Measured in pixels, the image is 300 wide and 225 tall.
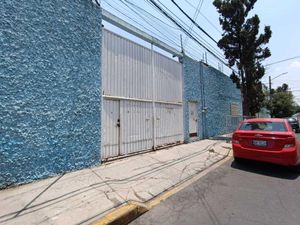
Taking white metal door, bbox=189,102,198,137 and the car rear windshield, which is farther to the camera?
white metal door, bbox=189,102,198,137

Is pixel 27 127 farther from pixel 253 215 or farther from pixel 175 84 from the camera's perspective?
pixel 175 84

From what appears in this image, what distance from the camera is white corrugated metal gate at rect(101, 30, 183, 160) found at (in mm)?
7938

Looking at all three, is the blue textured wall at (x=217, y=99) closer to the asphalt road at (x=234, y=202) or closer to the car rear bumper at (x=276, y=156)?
the car rear bumper at (x=276, y=156)

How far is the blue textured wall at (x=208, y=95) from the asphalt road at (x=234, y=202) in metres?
6.02

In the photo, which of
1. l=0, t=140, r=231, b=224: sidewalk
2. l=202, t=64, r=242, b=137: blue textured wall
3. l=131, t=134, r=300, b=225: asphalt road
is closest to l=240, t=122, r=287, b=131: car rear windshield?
l=131, t=134, r=300, b=225: asphalt road

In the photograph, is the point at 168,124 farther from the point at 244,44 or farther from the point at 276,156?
the point at 244,44

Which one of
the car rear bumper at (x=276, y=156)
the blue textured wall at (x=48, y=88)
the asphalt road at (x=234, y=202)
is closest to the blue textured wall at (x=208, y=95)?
the car rear bumper at (x=276, y=156)

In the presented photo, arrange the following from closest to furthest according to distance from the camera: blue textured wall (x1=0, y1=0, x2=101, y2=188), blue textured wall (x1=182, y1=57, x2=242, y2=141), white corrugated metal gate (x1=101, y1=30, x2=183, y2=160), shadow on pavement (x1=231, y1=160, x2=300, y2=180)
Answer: blue textured wall (x1=0, y1=0, x2=101, y2=188) < shadow on pavement (x1=231, y1=160, x2=300, y2=180) < white corrugated metal gate (x1=101, y1=30, x2=183, y2=160) < blue textured wall (x1=182, y1=57, x2=242, y2=141)

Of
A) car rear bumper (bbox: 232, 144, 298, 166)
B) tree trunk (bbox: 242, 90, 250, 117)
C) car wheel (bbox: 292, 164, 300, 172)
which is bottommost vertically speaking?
car wheel (bbox: 292, 164, 300, 172)

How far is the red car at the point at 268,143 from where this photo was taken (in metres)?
7.01

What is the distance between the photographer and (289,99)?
51.1m

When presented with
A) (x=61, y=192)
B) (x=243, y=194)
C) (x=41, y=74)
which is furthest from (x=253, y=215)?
(x=41, y=74)

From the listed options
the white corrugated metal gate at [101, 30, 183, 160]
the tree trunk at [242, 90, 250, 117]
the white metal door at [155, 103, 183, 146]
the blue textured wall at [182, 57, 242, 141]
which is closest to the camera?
the white corrugated metal gate at [101, 30, 183, 160]

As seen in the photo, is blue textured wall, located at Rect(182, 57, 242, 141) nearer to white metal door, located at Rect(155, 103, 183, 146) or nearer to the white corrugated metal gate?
white metal door, located at Rect(155, 103, 183, 146)
